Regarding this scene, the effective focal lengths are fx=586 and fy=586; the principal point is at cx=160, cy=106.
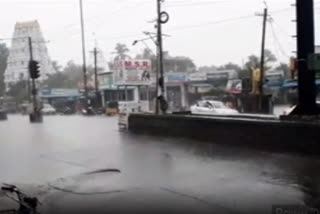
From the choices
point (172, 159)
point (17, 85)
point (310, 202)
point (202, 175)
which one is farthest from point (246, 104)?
point (17, 85)

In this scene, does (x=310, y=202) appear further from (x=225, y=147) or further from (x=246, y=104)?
(x=246, y=104)

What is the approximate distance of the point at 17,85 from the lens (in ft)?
359

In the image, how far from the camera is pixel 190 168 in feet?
45.3

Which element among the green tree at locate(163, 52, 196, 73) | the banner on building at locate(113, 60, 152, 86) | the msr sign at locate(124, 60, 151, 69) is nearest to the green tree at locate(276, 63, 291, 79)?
the msr sign at locate(124, 60, 151, 69)

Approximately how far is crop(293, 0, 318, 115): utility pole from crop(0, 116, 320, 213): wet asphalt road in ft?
6.30

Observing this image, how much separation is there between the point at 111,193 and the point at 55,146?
11607mm

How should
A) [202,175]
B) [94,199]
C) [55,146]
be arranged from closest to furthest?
[94,199] < [202,175] < [55,146]

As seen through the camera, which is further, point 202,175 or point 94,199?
point 202,175

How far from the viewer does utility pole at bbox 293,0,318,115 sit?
15.8m

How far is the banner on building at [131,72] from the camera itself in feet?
192

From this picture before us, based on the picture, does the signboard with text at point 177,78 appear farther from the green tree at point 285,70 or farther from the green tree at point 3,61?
the green tree at point 3,61

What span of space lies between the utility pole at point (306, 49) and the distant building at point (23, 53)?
83690 mm

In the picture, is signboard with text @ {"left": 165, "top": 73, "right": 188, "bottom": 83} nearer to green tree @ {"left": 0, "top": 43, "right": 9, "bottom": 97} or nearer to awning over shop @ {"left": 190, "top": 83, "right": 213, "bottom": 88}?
awning over shop @ {"left": 190, "top": 83, "right": 213, "bottom": 88}

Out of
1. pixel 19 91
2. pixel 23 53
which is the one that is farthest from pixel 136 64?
pixel 19 91
